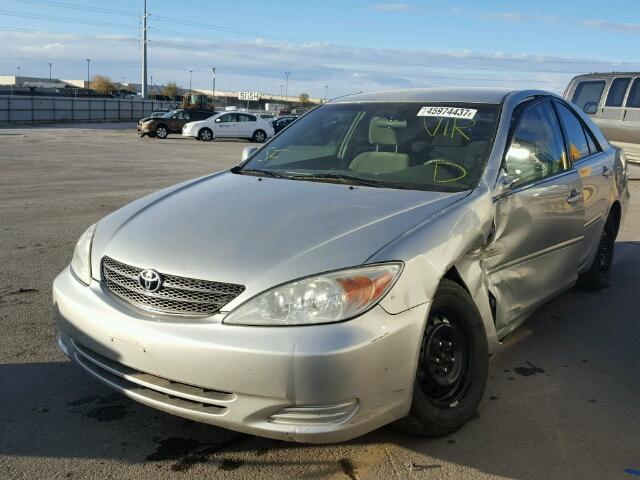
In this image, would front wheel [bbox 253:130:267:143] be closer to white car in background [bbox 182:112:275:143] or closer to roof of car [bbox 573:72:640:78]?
white car in background [bbox 182:112:275:143]

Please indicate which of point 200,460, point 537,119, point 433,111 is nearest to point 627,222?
point 537,119

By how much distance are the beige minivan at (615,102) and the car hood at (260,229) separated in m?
11.8

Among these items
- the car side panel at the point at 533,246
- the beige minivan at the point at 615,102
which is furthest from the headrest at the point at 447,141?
the beige minivan at the point at 615,102

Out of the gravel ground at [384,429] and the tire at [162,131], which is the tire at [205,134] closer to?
the tire at [162,131]

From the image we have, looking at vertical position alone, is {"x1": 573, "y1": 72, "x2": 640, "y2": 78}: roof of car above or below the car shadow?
above

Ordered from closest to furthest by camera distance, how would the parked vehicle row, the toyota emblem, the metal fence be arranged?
the toyota emblem → the parked vehicle row → the metal fence

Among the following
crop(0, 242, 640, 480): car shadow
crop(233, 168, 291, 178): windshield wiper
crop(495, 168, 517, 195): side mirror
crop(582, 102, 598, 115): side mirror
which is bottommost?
crop(0, 242, 640, 480): car shadow

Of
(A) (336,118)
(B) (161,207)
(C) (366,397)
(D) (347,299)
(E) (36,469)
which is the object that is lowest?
(E) (36,469)

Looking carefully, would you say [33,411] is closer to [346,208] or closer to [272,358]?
[272,358]

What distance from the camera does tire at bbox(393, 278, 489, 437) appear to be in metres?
2.85

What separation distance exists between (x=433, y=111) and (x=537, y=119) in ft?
2.50

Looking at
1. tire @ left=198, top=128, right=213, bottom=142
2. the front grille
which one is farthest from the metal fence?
the front grille

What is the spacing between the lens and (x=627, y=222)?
9.09 meters

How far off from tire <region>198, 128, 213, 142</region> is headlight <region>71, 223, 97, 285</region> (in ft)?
97.3
